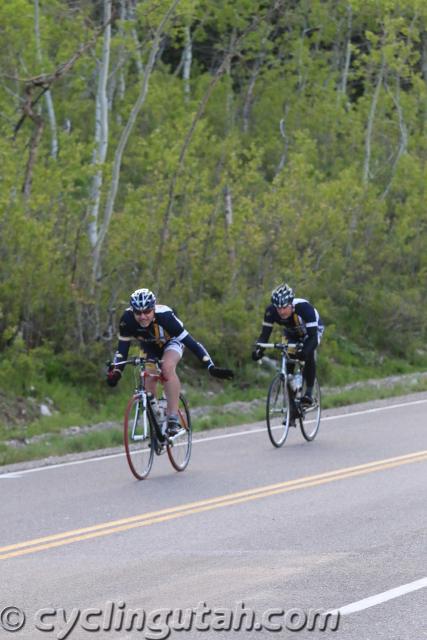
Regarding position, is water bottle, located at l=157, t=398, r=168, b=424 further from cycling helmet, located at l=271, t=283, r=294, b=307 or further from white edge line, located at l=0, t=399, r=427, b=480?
cycling helmet, located at l=271, t=283, r=294, b=307

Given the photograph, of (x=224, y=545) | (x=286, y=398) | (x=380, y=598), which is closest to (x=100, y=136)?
(x=286, y=398)

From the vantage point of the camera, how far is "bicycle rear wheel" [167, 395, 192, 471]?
1324 centimetres

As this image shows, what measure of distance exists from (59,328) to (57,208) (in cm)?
203

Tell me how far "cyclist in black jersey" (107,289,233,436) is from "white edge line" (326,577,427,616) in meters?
5.20

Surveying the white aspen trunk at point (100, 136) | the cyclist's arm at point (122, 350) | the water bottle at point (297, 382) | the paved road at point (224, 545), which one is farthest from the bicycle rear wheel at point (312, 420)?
the white aspen trunk at point (100, 136)

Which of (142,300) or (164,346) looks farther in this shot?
(164,346)

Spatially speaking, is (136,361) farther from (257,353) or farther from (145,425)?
(257,353)

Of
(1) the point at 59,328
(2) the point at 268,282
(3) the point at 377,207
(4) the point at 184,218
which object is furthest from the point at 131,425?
(3) the point at 377,207

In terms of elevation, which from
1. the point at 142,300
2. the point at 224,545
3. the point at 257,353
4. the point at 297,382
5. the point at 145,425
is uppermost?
the point at 142,300

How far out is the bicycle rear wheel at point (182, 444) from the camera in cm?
1324

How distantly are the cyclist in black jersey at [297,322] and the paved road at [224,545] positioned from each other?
45.1 inches

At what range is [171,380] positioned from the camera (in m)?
13.0

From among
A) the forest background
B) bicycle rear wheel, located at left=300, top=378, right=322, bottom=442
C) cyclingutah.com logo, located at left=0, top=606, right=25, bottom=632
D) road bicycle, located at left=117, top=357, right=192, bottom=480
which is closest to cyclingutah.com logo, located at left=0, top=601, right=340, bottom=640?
cyclingutah.com logo, located at left=0, top=606, right=25, bottom=632

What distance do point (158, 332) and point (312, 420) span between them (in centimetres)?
402
